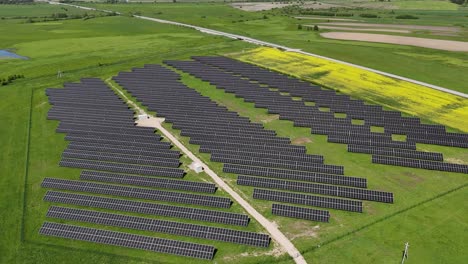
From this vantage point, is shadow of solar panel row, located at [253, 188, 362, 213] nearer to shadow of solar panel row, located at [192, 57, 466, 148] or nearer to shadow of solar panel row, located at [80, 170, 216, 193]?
shadow of solar panel row, located at [80, 170, 216, 193]

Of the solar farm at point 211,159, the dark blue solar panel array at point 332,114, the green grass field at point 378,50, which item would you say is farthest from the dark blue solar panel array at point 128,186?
the green grass field at point 378,50

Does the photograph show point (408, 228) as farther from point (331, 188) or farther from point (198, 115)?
point (198, 115)

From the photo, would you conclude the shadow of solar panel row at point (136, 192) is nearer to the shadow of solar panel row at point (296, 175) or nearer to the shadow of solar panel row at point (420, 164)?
the shadow of solar panel row at point (296, 175)

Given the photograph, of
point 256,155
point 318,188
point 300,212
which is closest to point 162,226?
point 300,212

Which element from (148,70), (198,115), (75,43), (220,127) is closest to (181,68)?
(148,70)

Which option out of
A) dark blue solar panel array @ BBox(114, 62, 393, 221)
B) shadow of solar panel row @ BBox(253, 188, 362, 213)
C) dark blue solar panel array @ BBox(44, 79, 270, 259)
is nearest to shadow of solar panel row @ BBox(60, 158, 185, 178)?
dark blue solar panel array @ BBox(44, 79, 270, 259)

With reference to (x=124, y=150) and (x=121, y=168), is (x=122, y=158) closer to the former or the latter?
(x=124, y=150)
